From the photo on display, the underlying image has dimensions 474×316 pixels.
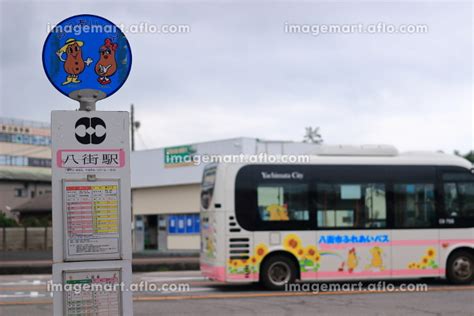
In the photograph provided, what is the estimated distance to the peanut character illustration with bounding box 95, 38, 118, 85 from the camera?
6004mm

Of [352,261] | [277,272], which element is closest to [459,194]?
[352,261]

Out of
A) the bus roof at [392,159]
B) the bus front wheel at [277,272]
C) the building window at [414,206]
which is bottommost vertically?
the bus front wheel at [277,272]

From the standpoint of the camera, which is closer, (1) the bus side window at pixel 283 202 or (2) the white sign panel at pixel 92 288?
(2) the white sign panel at pixel 92 288

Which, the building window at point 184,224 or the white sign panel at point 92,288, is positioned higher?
the white sign panel at point 92,288

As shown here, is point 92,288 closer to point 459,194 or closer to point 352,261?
point 352,261

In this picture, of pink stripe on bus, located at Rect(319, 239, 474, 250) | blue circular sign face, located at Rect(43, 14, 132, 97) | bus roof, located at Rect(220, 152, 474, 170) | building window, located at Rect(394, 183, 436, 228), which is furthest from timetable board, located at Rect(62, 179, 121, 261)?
building window, located at Rect(394, 183, 436, 228)

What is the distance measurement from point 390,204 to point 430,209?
40.1 inches

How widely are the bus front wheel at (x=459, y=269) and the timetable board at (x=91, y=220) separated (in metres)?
12.8

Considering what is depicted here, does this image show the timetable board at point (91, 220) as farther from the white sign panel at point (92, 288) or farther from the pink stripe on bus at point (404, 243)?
the pink stripe on bus at point (404, 243)

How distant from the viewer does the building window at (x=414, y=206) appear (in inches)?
677

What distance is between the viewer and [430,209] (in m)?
17.4

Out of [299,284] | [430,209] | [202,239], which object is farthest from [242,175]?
[430,209]

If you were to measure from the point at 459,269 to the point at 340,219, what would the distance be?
314 cm

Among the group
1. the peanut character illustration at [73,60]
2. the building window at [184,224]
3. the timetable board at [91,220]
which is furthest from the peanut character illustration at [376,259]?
the building window at [184,224]
